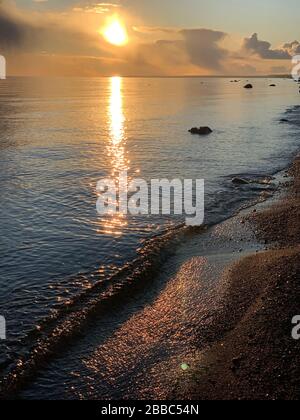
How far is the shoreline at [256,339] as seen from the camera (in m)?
9.50

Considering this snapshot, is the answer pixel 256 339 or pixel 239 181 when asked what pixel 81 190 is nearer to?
pixel 239 181

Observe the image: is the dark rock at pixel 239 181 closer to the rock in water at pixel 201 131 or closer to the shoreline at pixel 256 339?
the shoreline at pixel 256 339

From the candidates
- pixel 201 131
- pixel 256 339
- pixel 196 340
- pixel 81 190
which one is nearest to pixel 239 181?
pixel 81 190

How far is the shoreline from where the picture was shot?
950cm

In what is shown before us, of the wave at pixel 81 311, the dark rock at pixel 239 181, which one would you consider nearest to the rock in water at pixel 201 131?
the dark rock at pixel 239 181

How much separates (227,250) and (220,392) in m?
9.35

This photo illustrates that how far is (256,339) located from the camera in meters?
11.0

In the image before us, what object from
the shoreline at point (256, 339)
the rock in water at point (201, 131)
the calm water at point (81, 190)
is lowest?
the shoreline at point (256, 339)

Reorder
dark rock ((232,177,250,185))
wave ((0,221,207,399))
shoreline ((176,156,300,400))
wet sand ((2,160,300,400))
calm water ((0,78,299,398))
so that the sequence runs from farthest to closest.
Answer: dark rock ((232,177,250,185))
calm water ((0,78,299,398))
wave ((0,221,207,399))
wet sand ((2,160,300,400))
shoreline ((176,156,300,400))

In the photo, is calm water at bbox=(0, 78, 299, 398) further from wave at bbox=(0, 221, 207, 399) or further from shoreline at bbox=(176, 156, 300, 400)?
shoreline at bbox=(176, 156, 300, 400)

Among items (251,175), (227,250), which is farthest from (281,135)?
(227,250)

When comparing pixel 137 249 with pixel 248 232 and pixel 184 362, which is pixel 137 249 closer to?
pixel 248 232

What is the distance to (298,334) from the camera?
35.8 feet

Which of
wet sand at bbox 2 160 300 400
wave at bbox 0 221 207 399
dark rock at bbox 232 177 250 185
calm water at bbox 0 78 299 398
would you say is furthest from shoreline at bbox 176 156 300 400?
dark rock at bbox 232 177 250 185
